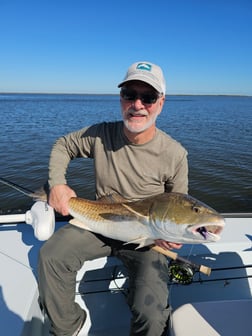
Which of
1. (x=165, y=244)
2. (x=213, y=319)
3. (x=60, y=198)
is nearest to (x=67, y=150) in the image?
(x=60, y=198)

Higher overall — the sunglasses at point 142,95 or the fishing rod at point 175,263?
the sunglasses at point 142,95

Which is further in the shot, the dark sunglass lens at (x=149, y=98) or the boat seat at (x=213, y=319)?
the dark sunglass lens at (x=149, y=98)

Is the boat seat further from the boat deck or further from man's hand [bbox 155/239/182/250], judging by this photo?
the boat deck

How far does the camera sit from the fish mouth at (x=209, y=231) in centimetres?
211

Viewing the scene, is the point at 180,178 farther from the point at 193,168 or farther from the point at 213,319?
the point at 193,168

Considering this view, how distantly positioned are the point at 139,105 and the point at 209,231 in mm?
1380

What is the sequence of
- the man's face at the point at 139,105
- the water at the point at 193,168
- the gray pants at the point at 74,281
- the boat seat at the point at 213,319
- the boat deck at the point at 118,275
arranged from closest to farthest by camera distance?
the boat seat at the point at 213,319 < the gray pants at the point at 74,281 < the man's face at the point at 139,105 < the boat deck at the point at 118,275 < the water at the point at 193,168

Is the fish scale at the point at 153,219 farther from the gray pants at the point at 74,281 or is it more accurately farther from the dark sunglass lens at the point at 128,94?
the dark sunglass lens at the point at 128,94

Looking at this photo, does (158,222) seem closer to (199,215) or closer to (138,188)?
(199,215)

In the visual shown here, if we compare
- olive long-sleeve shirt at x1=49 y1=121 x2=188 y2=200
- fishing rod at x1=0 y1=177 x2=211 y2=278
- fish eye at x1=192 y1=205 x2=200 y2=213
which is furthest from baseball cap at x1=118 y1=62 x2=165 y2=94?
fishing rod at x1=0 y1=177 x2=211 y2=278

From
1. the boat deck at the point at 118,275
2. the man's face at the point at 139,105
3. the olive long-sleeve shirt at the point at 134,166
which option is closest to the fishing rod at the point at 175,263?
the boat deck at the point at 118,275

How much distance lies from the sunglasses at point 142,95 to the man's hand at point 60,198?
112 cm

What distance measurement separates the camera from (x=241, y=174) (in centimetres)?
1211

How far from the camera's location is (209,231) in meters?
2.18
